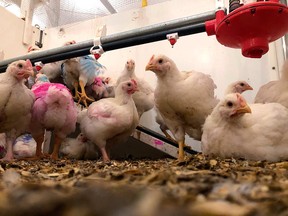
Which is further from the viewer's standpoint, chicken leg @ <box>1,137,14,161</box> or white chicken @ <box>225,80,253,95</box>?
white chicken @ <box>225,80,253,95</box>

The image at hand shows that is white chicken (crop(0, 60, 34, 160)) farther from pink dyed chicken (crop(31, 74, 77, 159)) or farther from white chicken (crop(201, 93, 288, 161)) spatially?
white chicken (crop(201, 93, 288, 161))

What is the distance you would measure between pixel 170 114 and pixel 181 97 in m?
0.16

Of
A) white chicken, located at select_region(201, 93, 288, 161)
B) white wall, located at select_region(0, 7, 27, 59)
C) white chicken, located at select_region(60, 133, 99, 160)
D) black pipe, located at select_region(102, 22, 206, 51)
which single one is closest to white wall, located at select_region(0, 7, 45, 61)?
white wall, located at select_region(0, 7, 27, 59)

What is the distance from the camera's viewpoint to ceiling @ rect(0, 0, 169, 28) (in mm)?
3408

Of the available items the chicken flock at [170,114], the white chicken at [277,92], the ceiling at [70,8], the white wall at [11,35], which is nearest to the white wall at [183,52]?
the ceiling at [70,8]

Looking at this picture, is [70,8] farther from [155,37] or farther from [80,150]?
[155,37]

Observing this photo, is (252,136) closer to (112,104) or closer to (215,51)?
(112,104)

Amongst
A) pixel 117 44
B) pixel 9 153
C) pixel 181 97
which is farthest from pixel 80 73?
pixel 181 97

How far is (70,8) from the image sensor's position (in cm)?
349

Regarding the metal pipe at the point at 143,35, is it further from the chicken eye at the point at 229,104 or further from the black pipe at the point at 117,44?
the chicken eye at the point at 229,104

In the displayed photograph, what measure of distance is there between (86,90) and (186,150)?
1.14 metres

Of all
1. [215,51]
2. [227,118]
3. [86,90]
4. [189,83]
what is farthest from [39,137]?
[215,51]

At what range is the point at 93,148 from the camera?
8.87ft

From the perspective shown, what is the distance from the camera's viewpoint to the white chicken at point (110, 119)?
2.23 meters
